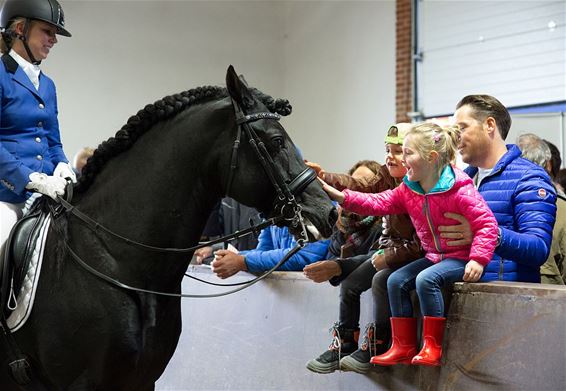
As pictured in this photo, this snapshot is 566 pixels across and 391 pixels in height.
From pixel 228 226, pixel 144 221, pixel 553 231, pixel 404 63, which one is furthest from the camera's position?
pixel 404 63

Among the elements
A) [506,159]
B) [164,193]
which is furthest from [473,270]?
[164,193]

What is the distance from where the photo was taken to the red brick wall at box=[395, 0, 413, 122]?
11867mm

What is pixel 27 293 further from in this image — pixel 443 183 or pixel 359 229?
pixel 359 229

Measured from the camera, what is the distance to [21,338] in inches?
125

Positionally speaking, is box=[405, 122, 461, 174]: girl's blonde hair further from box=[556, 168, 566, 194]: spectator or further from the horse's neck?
box=[556, 168, 566, 194]: spectator

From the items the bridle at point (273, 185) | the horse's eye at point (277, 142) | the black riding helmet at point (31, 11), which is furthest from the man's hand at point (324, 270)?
the black riding helmet at point (31, 11)

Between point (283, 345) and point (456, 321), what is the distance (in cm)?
170

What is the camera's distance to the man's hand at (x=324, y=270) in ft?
14.0

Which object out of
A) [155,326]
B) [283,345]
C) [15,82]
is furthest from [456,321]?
[15,82]

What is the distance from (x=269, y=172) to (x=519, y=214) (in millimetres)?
1232

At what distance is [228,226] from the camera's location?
6695 mm

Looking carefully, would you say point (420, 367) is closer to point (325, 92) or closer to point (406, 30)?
point (406, 30)

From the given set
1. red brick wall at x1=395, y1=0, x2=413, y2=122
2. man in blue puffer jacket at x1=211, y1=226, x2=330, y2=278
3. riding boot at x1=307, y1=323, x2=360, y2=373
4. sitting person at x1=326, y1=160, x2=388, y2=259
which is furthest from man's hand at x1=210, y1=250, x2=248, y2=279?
red brick wall at x1=395, y1=0, x2=413, y2=122

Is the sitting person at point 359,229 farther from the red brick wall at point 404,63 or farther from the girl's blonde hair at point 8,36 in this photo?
the red brick wall at point 404,63
